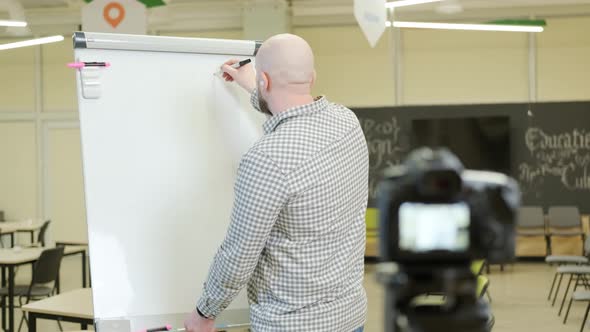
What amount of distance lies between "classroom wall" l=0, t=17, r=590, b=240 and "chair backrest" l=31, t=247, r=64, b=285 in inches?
217

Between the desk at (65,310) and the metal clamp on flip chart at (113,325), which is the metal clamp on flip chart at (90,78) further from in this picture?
the desk at (65,310)

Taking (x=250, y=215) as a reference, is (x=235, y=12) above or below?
above

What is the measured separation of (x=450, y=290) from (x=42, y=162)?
11326 millimetres

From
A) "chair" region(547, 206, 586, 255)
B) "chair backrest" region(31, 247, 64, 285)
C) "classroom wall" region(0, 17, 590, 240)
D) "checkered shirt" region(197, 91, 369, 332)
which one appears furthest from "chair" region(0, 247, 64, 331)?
"chair" region(547, 206, 586, 255)

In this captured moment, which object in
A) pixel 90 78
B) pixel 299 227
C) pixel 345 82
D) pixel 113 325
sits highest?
pixel 345 82

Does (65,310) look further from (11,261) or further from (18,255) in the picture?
(18,255)

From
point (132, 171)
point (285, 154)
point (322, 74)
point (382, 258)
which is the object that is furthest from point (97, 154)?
point (322, 74)

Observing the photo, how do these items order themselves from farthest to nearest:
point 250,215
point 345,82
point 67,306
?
point 345,82 → point 67,306 → point 250,215

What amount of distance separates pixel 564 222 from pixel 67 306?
7596 mm

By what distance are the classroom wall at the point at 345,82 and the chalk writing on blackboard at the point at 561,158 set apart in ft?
2.09

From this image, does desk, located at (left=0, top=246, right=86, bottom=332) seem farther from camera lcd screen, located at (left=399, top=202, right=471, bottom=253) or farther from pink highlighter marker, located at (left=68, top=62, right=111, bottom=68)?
camera lcd screen, located at (left=399, top=202, right=471, bottom=253)

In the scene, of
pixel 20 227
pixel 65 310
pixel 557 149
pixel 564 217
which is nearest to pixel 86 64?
pixel 65 310

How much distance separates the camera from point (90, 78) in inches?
79.4

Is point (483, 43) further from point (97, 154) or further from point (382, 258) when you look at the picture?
point (382, 258)
